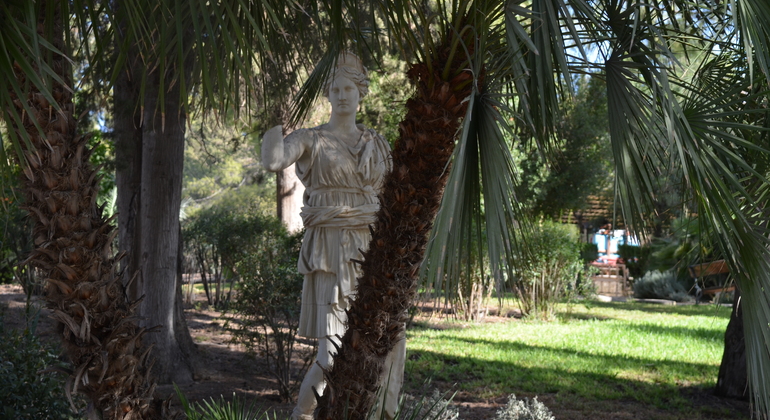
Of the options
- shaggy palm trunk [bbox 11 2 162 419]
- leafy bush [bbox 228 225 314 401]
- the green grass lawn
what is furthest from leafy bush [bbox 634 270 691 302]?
shaggy palm trunk [bbox 11 2 162 419]

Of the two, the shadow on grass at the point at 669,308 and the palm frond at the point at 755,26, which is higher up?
the palm frond at the point at 755,26

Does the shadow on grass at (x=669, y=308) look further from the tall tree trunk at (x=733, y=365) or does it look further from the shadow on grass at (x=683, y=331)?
the tall tree trunk at (x=733, y=365)

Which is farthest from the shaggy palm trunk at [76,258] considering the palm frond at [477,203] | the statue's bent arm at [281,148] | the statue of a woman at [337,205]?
the statue of a woman at [337,205]

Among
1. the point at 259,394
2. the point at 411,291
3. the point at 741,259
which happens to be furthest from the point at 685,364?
the point at 411,291

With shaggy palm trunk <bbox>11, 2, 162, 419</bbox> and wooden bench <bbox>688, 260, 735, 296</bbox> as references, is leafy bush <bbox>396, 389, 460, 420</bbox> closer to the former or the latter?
shaggy palm trunk <bbox>11, 2, 162, 419</bbox>

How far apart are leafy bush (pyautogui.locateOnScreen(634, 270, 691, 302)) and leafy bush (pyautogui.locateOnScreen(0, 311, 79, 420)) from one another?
16400 millimetres

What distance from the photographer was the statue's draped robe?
4.13m

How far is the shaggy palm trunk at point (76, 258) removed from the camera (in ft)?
8.36

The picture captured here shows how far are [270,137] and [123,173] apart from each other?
12.6ft

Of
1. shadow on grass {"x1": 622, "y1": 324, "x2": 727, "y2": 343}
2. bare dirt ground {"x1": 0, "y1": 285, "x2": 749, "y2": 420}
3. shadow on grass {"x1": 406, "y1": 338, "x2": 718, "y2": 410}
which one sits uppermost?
shadow on grass {"x1": 622, "y1": 324, "x2": 727, "y2": 343}

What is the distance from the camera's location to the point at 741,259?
287 centimetres

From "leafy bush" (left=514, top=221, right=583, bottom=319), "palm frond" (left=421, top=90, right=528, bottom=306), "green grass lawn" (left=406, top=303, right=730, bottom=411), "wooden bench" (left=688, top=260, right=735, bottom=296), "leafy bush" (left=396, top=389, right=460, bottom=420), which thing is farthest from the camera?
"leafy bush" (left=514, top=221, right=583, bottom=319)

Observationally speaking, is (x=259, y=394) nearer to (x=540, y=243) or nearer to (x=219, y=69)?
(x=219, y=69)

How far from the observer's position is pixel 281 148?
3844 mm
